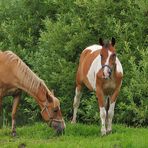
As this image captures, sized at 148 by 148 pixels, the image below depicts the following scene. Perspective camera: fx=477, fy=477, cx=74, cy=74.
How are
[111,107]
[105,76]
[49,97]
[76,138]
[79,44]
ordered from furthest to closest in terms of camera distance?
1. [79,44]
2. [111,107]
3. [49,97]
4. [76,138]
5. [105,76]

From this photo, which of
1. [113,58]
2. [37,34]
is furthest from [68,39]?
[113,58]

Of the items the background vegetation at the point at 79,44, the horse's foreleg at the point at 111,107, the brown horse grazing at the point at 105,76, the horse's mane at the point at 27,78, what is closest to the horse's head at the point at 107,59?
the brown horse grazing at the point at 105,76

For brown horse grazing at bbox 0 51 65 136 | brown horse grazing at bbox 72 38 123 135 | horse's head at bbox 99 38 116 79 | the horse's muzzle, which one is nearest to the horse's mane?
brown horse grazing at bbox 0 51 65 136

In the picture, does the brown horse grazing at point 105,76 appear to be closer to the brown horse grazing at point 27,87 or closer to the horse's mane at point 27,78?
the brown horse grazing at point 27,87

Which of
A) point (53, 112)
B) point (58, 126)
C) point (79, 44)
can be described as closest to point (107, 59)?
point (53, 112)

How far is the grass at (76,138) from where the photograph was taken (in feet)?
29.0

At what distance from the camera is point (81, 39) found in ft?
48.1

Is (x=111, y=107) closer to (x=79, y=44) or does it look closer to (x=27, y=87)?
(x=27, y=87)

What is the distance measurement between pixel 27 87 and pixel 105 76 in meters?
1.84

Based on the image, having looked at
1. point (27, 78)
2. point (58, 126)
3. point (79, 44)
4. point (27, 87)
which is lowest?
point (58, 126)

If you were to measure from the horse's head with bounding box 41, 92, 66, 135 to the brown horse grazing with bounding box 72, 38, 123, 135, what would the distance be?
34.9 inches

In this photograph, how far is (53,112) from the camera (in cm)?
1016

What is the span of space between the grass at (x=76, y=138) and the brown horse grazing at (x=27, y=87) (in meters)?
0.35

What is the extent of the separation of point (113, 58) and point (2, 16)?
9744 mm
